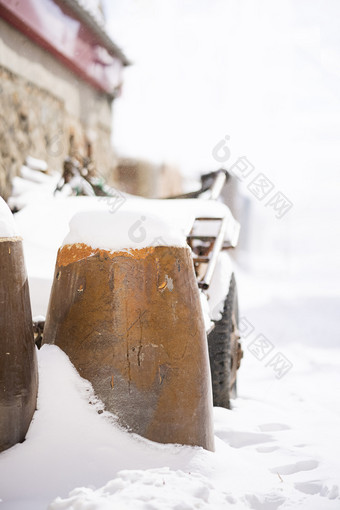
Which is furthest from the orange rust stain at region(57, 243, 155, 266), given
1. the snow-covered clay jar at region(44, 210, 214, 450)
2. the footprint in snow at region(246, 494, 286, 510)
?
the footprint in snow at region(246, 494, 286, 510)

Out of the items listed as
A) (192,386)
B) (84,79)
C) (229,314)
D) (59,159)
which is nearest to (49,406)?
(192,386)

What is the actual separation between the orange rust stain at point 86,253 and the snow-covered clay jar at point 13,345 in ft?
0.71

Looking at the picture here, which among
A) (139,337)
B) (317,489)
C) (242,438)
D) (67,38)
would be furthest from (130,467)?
(67,38)

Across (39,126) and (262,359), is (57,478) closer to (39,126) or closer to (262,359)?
(262,359)

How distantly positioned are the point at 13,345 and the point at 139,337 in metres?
0.42

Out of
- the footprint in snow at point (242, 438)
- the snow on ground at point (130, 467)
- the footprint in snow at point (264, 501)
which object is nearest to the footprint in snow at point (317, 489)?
the snow on ground at point (130, 467)

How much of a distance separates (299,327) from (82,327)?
701 cm

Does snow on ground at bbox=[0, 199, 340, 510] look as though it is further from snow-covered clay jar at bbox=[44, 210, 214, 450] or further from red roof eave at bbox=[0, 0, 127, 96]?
red roof eave at bbox=[0, 0, 127, 96]

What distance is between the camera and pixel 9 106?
253 inches

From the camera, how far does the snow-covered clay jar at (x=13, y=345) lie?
4.99ft

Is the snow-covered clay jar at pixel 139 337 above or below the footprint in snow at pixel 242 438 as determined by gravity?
above

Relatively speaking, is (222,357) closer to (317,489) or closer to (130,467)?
(317,489)

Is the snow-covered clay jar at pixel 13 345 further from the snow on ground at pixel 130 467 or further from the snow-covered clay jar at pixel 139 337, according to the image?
the snow-covered clay jar at pixel 139 337

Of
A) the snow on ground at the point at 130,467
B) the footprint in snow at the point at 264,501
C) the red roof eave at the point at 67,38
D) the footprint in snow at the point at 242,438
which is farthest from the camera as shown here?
the red roof eave at the point at 67,38
